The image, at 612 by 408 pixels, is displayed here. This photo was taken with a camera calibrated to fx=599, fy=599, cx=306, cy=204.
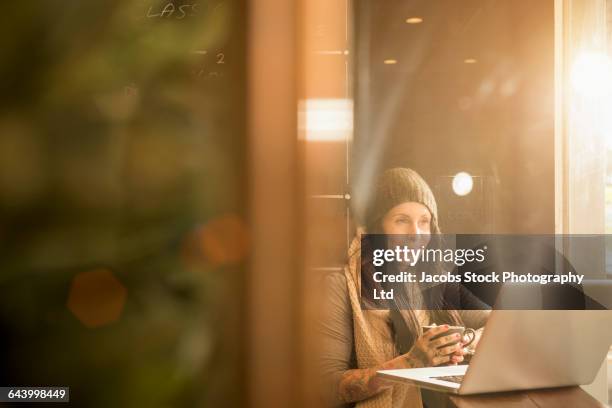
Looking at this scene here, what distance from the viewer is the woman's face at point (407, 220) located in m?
1.21

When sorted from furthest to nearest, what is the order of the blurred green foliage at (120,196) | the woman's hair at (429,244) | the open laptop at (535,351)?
the woman's hair at (429,244) < the open laptop at (535,351) < the blurred green foliage at (120,196)

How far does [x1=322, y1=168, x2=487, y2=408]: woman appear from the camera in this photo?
1.20m

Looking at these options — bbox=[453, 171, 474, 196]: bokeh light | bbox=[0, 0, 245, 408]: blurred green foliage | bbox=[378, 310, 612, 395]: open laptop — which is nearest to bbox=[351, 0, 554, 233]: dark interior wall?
bbox=[453, 171, 474, 196]: bokeh light

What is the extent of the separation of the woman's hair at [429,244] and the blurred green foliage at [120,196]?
2.65 ft

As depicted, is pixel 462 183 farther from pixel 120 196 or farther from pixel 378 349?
pixel 120 196

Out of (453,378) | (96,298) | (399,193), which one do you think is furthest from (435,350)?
(96,298)

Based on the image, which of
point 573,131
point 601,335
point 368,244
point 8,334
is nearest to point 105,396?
point 8,334

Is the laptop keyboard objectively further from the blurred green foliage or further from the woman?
the blurred green foliage

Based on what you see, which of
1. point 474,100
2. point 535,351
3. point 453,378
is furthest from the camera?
point 474,100

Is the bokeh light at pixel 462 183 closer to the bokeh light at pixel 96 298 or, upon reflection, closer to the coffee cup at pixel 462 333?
the coffee cup at pixel 462 333

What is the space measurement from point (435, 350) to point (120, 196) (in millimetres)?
Result: 1076

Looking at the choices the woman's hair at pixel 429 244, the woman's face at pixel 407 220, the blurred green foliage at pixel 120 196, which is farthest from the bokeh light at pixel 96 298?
the woman's face at pixel 407 220

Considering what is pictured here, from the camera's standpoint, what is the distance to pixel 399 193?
1253 mm

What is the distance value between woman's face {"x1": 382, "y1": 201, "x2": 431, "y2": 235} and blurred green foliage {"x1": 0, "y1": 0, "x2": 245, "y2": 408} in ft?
2.96
